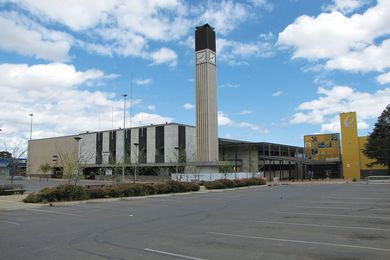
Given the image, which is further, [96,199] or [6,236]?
[96,199]

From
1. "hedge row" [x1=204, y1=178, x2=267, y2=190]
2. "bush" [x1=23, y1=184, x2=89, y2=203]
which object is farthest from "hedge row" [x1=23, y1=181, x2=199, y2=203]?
"hedge row" [x1=204, y1=178, x2=267, y2=190]

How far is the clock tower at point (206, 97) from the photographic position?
57.3 meters

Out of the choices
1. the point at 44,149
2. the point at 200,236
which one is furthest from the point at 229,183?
the point at 44,149

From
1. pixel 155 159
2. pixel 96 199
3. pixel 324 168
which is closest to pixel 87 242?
pixel 96 199

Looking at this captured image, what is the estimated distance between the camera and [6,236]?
430 inches

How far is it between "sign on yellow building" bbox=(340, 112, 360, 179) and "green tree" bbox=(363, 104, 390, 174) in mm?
8541

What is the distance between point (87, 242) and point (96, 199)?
16.9 m

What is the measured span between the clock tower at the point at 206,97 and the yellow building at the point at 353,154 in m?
35.8

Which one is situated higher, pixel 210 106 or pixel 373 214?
pixel 210 106

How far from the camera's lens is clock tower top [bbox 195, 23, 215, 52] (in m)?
57.0

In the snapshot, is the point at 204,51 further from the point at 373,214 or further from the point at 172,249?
the point at 172,249

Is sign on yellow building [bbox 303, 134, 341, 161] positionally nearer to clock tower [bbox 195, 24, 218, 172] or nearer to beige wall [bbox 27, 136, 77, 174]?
clock tower [bbox 195, 24, 218, 172]

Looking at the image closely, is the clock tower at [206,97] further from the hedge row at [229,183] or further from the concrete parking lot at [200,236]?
the concrete parking lot at [200,236]

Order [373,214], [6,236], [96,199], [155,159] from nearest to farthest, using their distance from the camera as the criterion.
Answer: [6,236], [373,214], [96,199], [155,159]
